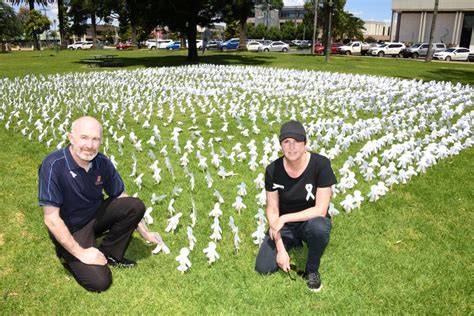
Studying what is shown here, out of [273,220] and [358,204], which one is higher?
[273,220]

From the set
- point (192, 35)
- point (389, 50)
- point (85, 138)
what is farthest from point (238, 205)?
point (389, 50)

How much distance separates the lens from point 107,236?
15.6 ft

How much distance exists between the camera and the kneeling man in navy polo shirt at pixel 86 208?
402 centimetres

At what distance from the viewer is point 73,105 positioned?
1419 centimetres

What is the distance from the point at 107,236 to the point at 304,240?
91.4 inches

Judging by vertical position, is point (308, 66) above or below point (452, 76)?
above

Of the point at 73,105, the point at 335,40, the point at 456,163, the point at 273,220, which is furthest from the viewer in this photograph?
the point at 335,40

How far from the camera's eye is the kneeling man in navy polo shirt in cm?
402

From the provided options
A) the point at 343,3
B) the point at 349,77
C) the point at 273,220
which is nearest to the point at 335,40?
the point at 343,3

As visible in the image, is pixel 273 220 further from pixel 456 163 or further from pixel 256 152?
pixel 456 163

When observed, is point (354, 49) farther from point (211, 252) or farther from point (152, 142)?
point (211, 252)

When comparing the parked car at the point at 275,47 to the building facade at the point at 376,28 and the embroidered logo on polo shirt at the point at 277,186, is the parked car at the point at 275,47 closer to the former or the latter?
the embroidered logo on polo shirt at the point at 277,186

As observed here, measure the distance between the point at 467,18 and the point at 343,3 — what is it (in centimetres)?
2226

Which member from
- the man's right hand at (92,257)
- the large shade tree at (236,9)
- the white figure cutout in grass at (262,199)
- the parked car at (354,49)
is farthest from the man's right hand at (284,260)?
the parked car at (354,49)
